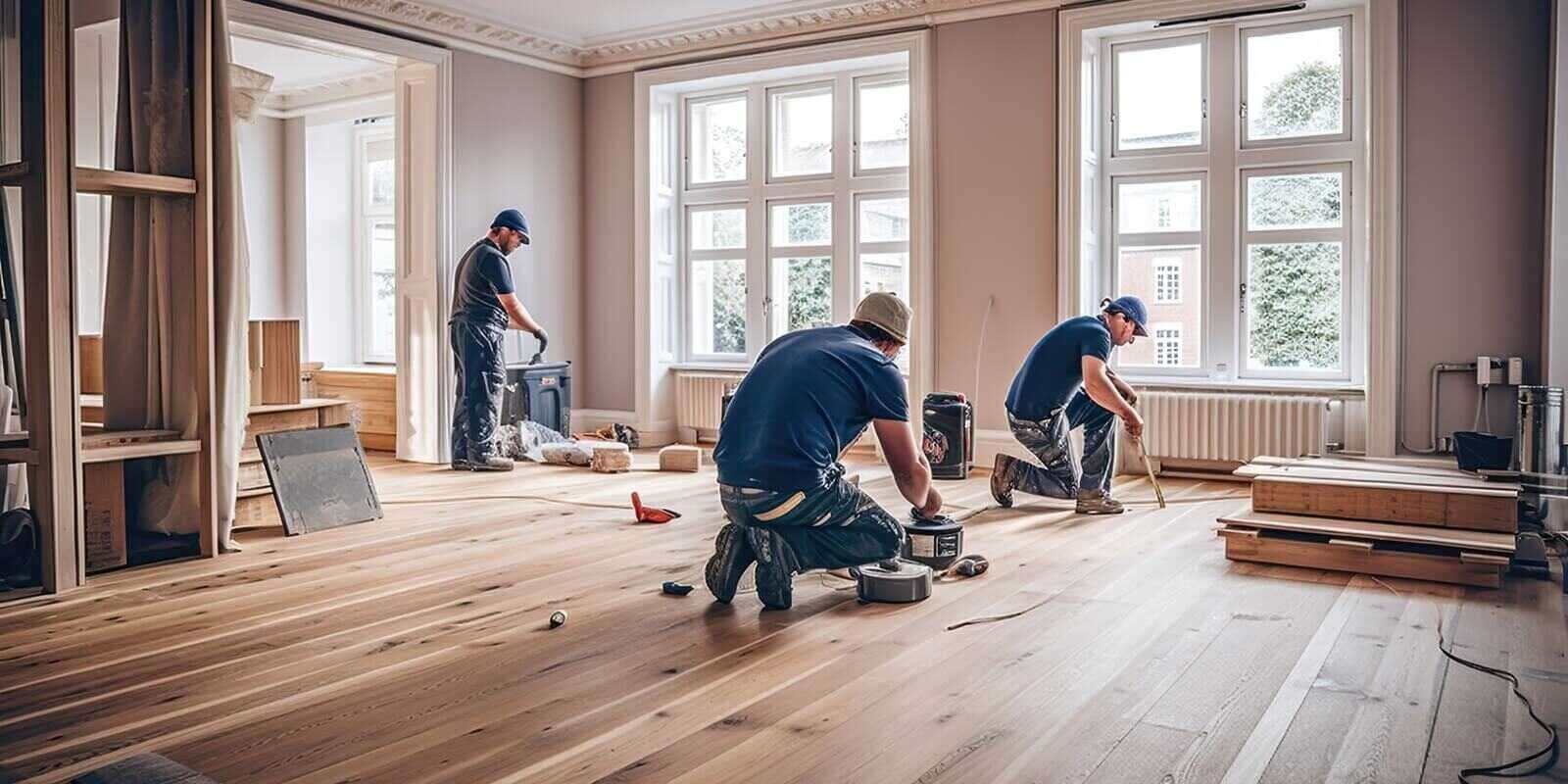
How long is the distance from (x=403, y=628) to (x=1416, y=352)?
557cm

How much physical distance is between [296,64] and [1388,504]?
27.5 ft

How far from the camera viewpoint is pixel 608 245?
9398 mm

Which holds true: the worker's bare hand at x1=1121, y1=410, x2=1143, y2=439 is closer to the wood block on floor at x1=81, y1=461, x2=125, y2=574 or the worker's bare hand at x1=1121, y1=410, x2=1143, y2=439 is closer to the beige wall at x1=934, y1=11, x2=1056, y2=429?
the beige wall at x1=934, y1=11, x2=1056, y2=429

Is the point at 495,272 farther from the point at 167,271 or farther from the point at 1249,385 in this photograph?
the point at 1249,385

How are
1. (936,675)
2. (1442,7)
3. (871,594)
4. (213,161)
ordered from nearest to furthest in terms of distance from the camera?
(936,675) < (871,594) < (213,161) < (1442,7)

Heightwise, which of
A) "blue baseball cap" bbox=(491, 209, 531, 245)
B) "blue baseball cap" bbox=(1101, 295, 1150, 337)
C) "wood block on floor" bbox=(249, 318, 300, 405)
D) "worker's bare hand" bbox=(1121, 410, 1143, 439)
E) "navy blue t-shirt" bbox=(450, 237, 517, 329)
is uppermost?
"blue baseball cap" bbox=(491, 209, 531, 245)

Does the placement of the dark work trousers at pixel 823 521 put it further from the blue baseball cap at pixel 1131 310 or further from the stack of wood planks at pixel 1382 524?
the blue baseball cap at pixel 1131 310

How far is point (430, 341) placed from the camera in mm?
8203

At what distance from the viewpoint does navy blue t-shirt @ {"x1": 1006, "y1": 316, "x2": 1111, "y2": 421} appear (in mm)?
5754

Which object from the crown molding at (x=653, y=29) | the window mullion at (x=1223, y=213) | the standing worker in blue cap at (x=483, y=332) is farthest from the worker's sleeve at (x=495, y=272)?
the window mullion at (x=1223, y=213)

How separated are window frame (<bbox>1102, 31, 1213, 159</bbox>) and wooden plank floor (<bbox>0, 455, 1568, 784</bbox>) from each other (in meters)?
3.51

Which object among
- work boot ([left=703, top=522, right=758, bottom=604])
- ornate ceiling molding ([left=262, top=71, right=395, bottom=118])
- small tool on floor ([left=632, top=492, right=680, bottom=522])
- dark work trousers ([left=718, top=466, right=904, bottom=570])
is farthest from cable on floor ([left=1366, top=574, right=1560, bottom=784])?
ornate ceiling molding ([left=262, top=71, right=395, bottom=118])

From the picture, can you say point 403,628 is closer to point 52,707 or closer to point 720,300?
point 52,707

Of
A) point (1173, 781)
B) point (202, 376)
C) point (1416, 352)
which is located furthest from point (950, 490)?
point (1173, 781)
